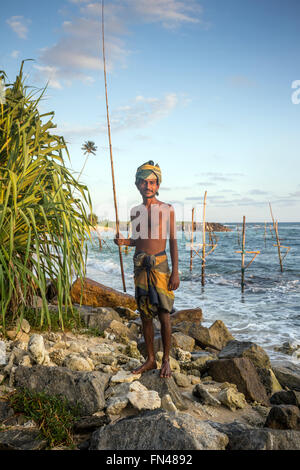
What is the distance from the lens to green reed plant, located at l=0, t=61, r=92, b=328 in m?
3.43

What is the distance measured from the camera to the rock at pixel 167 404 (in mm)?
3062

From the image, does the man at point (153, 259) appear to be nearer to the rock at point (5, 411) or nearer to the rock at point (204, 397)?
the rock at point (204, 397)

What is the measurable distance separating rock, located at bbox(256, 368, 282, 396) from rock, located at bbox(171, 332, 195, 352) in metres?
1.29

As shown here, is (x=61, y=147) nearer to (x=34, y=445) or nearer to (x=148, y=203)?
(x=148, y=203)

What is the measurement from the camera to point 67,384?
2.96 metres

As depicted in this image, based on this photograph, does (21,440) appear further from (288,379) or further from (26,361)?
(288,379)

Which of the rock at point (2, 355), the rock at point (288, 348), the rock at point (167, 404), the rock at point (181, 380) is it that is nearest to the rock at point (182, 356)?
the rock at point (181, 380)

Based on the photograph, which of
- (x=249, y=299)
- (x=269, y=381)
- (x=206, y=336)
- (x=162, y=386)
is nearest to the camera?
(x=162, y=386)

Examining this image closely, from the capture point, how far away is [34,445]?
2.35 meters

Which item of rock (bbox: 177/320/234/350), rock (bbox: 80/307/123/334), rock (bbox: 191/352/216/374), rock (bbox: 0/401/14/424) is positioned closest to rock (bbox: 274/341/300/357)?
rock (bbox: 177/320/234/350)

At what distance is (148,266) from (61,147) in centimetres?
205

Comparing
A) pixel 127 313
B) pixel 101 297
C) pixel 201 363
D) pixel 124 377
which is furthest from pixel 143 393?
pixel 101 297

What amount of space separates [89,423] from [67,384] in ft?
1.39
